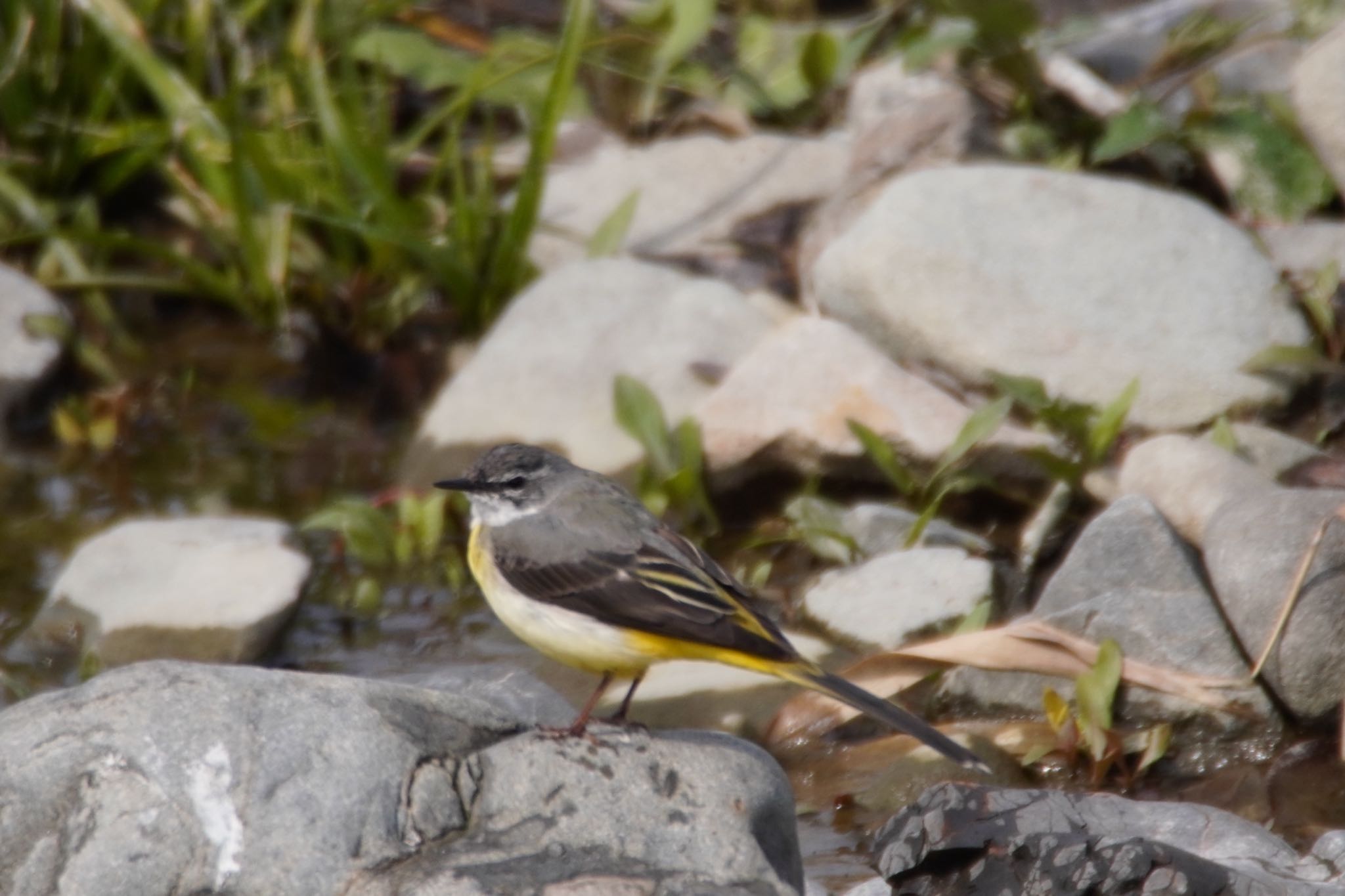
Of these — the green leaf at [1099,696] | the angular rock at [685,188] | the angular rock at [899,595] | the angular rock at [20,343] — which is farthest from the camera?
the angular rock at [685,188]

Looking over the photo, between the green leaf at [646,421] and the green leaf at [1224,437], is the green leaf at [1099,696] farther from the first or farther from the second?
the green leaf at [646,421]

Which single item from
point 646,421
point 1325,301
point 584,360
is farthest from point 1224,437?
point 584,360

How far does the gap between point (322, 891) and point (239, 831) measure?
261 mm

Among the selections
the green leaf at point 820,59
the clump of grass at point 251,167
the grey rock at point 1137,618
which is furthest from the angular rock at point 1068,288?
the green leaf at point 820,59

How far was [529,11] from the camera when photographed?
11.3 metres

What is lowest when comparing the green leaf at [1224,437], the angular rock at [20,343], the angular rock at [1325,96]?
the angular rock at [20,343]

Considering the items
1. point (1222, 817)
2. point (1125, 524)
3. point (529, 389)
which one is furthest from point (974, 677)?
point (529, 389)

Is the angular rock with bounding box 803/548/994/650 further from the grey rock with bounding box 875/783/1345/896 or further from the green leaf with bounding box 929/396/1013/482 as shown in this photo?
the grey rock with bounding box 875/783/1345/896

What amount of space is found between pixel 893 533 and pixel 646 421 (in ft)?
3.80

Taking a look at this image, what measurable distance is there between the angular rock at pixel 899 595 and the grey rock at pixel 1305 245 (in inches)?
98.3

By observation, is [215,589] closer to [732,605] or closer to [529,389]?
[529,389]

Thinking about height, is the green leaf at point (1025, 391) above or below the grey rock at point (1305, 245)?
below

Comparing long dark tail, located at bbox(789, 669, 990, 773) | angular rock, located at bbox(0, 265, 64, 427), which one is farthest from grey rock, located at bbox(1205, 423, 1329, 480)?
angular rock, located at bbox(0, 265, 64, 427)

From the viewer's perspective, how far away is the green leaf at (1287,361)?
7.20 metres
